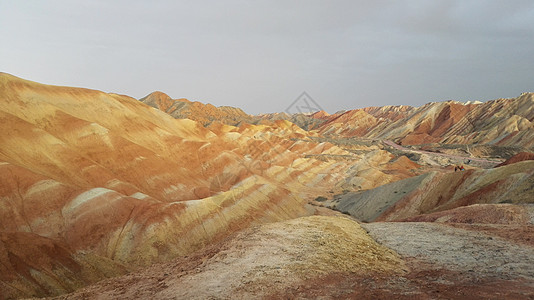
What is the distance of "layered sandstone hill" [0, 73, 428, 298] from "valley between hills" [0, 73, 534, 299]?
0.49ft

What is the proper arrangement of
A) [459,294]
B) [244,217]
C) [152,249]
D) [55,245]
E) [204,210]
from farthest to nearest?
1. [244,217]
2. [204,210]
3. [152,249]
4. [55,245]
5. [459,294]

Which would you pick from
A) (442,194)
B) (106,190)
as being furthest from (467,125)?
(106,190)

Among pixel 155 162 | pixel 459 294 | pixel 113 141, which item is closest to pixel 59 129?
pixel 113 141

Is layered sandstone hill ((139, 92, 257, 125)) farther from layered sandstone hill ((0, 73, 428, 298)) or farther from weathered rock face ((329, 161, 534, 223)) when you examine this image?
weathered rock face ((329, 161, 534, 223))

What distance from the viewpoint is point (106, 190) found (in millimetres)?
31859

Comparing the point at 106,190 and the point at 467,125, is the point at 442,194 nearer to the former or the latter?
the point at 106,190

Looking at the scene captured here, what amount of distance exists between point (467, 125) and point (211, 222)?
5840 inches

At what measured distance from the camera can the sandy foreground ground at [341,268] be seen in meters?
11.2

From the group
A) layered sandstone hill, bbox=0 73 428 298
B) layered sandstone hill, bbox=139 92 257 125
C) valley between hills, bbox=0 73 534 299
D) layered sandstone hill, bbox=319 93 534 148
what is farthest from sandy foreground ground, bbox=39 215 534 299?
layered sandstone hill, bbox=139 92 257 125

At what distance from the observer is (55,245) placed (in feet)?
72.9

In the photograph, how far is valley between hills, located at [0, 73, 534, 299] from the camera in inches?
499

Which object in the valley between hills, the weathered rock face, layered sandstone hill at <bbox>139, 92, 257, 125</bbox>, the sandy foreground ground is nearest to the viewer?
the sandy foreground ground

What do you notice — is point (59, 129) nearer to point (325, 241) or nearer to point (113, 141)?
point (113, 141)

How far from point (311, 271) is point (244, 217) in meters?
23.6
